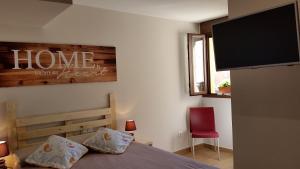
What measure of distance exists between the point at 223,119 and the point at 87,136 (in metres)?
2.45

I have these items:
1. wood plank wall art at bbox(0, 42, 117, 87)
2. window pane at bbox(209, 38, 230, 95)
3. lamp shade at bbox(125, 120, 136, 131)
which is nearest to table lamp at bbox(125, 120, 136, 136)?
lamp shade at bbox(125, 120, 136, 131)

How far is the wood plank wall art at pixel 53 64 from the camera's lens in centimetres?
296

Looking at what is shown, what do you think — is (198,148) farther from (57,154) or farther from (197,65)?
(57,154)

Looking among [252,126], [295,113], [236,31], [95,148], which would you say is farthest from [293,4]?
[95,148]

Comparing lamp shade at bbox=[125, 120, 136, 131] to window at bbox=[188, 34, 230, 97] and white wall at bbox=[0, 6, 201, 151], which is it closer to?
white wall at bbox=[0, 6, 201, 151]

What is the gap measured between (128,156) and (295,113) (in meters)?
1.65

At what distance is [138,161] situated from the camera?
102 inches

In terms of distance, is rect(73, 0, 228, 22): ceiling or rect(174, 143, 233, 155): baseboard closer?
rect(73, 0, 228, 22): ceiling

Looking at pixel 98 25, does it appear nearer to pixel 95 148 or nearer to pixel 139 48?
pixel 139 48

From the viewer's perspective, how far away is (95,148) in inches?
115

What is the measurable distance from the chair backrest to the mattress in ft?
5.63

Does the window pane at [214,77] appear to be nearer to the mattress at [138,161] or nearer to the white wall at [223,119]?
the white wall at [223,119]

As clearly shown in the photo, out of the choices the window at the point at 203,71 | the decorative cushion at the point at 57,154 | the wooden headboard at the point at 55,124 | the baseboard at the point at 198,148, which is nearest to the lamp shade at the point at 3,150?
the decorative cushion at the point at 57,154

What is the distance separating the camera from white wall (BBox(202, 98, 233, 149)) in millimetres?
4469
